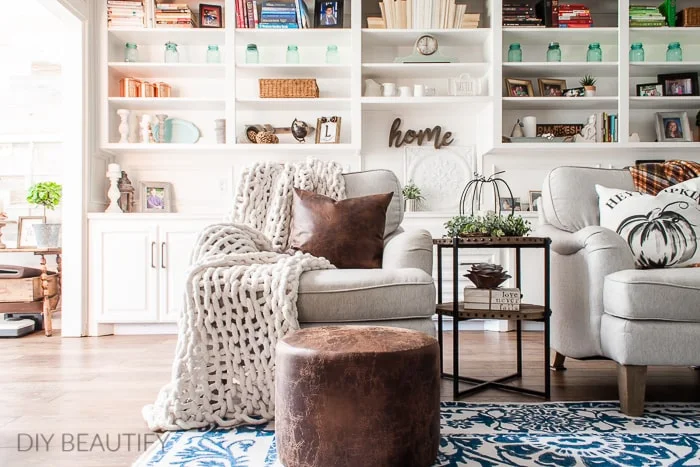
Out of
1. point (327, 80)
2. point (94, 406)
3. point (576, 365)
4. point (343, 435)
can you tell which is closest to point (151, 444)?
point (94, 406)

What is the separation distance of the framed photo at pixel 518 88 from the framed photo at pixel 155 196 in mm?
2570

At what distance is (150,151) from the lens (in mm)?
4055

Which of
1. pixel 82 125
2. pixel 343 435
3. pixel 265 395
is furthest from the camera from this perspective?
pixel 82 125

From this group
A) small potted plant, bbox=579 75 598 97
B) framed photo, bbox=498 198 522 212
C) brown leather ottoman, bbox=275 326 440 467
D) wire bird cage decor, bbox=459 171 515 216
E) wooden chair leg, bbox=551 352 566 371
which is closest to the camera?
brown leather ottoman, bbox=275 326 440 467

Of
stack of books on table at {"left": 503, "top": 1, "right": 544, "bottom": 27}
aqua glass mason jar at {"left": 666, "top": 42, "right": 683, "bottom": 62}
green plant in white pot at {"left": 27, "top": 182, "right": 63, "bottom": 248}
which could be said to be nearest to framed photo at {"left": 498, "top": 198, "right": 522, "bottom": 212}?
stack of books on table at {"left": 503, "top": 1, "right": 544, "bottom": 27}

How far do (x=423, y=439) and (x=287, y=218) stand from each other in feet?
4.16

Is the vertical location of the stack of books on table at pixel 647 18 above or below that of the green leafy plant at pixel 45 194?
above

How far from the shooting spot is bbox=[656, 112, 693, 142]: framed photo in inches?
157

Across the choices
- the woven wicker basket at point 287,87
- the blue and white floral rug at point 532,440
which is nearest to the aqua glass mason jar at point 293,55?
the woven wicker basket at point 287,87

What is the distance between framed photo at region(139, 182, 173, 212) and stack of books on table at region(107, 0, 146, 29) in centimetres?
110

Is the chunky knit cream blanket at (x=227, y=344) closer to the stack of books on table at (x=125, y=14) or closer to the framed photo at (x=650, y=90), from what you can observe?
the stack of books on table at (x=125, y=14)

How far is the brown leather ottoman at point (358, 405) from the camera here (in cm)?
129

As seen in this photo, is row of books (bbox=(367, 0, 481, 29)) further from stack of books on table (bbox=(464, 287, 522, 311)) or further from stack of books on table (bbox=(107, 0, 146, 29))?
stack of books on table (bbox=(464, 287, 522, 311))

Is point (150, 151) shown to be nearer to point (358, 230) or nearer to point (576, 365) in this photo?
point (358, 230)
